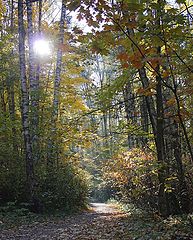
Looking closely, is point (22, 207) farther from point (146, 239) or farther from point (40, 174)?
point (146, 239)

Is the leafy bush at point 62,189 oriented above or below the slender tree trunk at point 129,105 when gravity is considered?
below

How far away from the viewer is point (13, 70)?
12.5 metres

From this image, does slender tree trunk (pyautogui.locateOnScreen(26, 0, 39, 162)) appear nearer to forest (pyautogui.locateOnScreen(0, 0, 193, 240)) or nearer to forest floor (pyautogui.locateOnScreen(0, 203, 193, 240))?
forest (pyautogui.locateOnScreen(0, 0, 193, 240))

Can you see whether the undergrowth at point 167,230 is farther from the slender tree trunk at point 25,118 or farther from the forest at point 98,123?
the slender tree trunk at point 25,118

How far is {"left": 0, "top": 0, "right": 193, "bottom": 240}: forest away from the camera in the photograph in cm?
362

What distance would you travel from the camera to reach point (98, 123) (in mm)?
7730

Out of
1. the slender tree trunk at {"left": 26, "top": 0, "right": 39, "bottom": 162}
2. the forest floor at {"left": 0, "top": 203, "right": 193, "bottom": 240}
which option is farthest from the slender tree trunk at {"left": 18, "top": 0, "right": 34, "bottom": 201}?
the forest floor at {"left": 0, "top": 203, "right": 193, "bottom": 240}

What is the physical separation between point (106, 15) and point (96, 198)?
27.1 meters

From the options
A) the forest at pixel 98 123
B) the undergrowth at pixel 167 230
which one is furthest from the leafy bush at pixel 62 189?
the undergrowth at pixel 167 230

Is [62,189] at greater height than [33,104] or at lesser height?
lesser

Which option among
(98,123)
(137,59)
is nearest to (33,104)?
(98,123)

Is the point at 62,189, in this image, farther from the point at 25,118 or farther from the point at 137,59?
the point at 137,59

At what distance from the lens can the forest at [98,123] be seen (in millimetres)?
3623

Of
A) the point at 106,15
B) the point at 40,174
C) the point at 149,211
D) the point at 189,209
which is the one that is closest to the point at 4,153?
the point at 40,174
